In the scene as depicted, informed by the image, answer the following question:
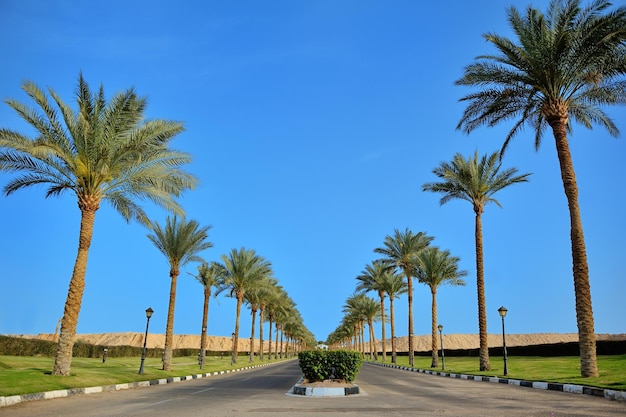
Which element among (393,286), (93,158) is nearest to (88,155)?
(93,158)

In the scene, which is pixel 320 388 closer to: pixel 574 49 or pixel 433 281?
pixel 574 49

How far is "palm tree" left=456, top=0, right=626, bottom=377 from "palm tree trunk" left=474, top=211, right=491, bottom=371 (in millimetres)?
9898

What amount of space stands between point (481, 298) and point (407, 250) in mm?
17748

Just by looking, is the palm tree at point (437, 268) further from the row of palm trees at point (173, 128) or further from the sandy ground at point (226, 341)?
the sandy ground at point (226, 341)

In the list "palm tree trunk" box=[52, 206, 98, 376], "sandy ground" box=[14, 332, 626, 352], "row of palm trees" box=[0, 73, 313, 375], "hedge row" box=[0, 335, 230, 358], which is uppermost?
"row of palm trees" box=[0, 73, 313, 375]

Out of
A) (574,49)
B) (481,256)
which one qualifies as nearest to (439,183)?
(481,256)

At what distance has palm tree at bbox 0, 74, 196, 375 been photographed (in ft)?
63.0

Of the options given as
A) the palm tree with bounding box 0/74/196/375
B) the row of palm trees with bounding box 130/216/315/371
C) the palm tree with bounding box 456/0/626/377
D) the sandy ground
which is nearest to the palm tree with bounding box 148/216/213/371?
the row of palm trees with bounding box 130/216/315/371

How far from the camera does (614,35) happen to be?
18.9 meters

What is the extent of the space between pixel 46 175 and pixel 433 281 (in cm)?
3299

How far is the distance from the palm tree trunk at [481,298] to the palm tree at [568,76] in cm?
990

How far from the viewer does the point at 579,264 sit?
791 inches

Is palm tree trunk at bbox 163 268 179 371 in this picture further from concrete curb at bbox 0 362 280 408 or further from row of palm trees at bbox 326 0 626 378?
row of palm trees at bbox 326 0 626 378

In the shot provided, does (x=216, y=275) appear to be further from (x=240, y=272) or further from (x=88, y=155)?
(x=88, y=155)
